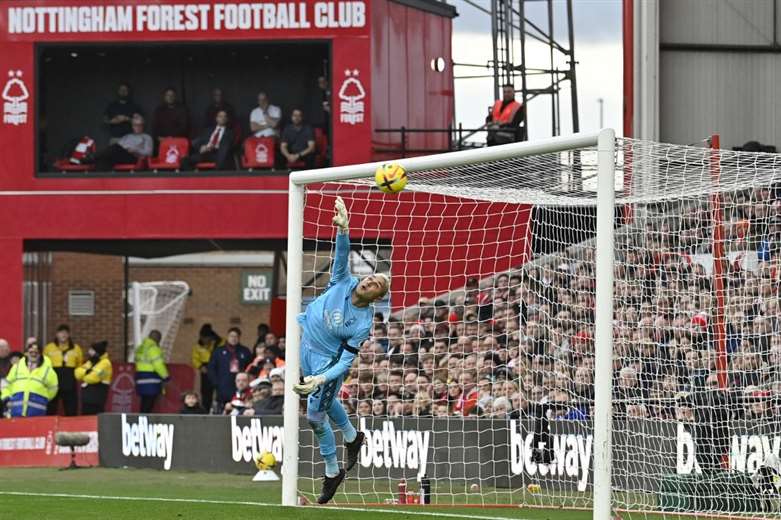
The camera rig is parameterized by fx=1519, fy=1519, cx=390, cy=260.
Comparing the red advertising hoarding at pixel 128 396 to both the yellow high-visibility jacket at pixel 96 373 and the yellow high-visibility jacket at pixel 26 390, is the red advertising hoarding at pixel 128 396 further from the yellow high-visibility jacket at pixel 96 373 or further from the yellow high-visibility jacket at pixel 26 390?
the yellow high-visibility jacket at pixel 26 390

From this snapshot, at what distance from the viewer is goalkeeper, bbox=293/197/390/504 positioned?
11.8m

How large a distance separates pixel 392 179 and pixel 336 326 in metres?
1.25

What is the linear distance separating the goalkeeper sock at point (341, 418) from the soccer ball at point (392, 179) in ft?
5.87

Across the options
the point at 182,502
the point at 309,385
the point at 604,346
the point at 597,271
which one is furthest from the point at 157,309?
the point at 604,346

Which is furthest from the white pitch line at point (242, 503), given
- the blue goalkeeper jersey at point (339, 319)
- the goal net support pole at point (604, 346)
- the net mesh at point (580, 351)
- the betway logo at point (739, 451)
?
the betway logo at point (739, 451)

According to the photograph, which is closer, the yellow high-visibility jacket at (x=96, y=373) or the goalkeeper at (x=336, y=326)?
the goalkeeper at (x=336, y=326)

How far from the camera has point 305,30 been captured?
24312 mm

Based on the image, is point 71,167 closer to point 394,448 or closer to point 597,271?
point 394,448

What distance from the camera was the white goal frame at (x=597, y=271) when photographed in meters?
10.4

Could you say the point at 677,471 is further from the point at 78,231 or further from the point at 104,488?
the point at 78,231

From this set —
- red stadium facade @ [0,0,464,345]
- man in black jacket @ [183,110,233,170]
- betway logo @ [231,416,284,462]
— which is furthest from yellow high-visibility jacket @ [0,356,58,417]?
man in black jacket @ [183,110,233,170]

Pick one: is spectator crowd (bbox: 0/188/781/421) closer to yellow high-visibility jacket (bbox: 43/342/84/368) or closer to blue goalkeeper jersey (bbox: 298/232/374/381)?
blue goalkeeper jersey (bbox: 298/232/374/381)

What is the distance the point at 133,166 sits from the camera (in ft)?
82.6

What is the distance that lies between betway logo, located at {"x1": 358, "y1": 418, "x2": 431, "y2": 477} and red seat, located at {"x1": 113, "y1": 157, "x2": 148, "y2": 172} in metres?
9.59
